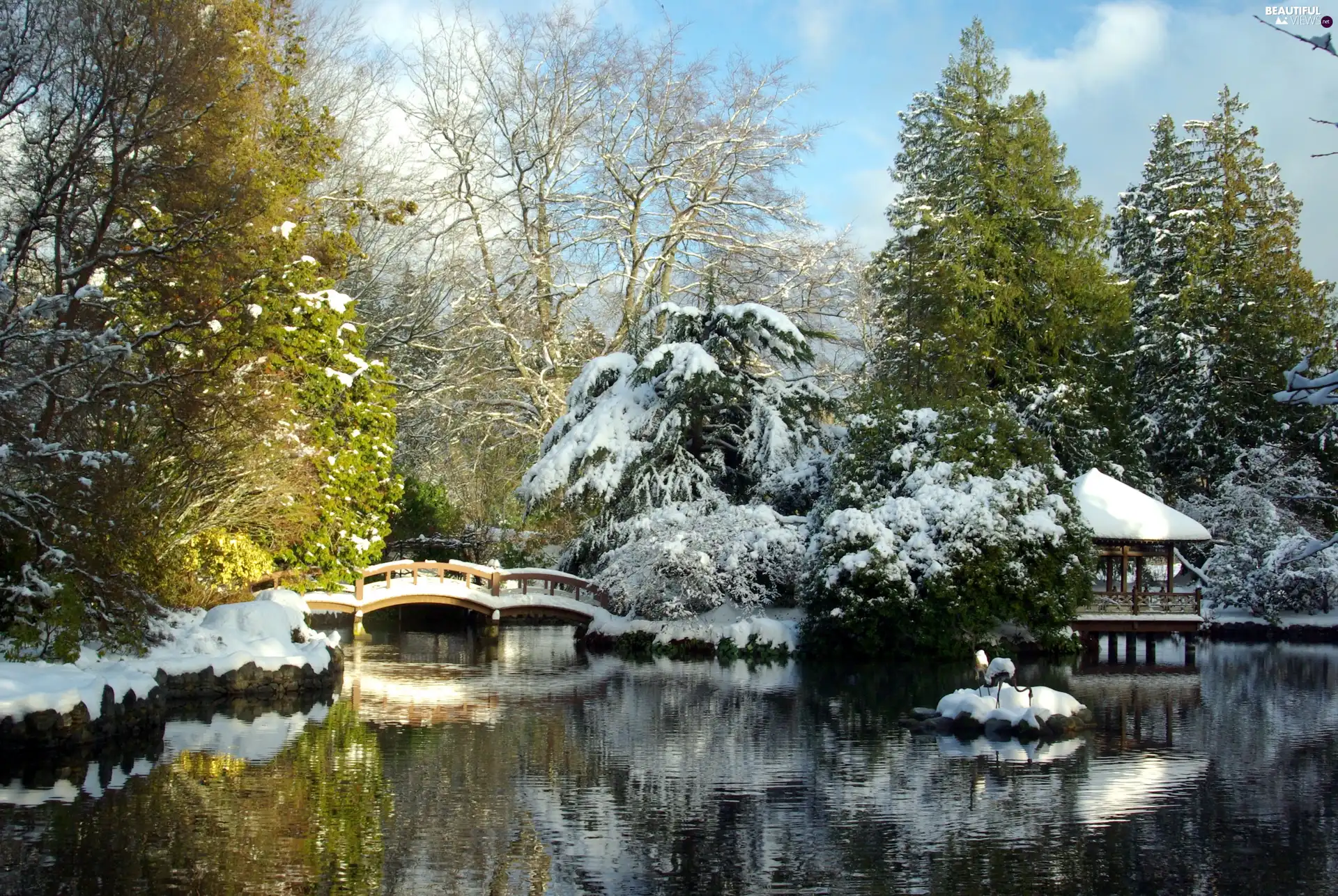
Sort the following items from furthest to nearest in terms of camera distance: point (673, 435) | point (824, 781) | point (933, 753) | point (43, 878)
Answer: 1. point (673, 435)
2. point (933, 753)
3. point (824, 781)
4. point (43, 878)

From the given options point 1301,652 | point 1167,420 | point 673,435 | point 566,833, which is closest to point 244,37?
point 673,435

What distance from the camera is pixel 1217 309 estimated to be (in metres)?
35.2

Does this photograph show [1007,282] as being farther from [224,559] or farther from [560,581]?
[224,559]

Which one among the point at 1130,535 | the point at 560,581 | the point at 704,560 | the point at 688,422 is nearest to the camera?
the point at 704,560

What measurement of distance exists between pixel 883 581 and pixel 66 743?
45.8 ft

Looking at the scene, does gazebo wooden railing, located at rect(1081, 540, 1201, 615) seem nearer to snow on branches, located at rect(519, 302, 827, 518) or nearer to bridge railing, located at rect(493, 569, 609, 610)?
snow on branches, located at rect(519, 302, 827, 518)

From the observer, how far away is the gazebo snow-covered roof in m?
25.0

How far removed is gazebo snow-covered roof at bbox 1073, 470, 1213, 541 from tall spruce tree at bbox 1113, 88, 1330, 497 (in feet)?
31.5

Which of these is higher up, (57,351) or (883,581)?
(57,351)

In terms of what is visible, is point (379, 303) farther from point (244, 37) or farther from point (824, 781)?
point (824, 781)

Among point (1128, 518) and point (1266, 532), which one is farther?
point (1266, 532)

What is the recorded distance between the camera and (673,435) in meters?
27.0

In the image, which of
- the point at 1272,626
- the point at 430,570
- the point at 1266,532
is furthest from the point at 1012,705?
the point at 1266,532

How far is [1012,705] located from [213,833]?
8.93 metres
